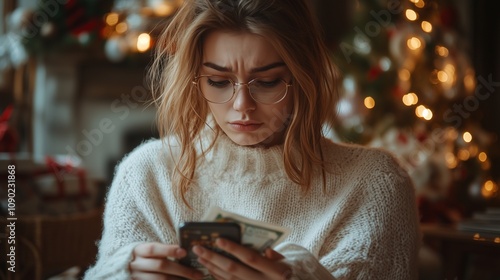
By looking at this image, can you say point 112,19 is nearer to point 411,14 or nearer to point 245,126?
point 411,14

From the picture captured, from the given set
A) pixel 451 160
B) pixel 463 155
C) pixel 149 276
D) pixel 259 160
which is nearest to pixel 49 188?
pixel 259 160

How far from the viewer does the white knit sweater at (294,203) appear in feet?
5.23

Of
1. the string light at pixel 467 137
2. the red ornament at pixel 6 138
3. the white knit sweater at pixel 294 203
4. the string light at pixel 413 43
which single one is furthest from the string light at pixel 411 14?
the red ornament at pixel 6 138

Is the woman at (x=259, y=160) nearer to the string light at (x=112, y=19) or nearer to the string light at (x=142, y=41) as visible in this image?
the string light at (x=142, y=41)

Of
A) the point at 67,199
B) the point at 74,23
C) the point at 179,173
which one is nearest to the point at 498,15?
the point at 74,23

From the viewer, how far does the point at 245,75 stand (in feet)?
5.05

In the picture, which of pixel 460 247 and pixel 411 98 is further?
pixel 411 98

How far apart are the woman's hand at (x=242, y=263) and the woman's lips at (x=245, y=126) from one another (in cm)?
37

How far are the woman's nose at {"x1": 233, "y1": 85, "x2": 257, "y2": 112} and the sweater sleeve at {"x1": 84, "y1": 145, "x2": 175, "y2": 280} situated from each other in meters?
0.38

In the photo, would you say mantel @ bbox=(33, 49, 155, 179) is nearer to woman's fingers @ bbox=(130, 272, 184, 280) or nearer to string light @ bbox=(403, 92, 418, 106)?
string light @ bbox=(403, 92, 418, 106)

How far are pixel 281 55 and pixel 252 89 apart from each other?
11cm

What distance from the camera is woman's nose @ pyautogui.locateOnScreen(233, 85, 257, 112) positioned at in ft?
5.01

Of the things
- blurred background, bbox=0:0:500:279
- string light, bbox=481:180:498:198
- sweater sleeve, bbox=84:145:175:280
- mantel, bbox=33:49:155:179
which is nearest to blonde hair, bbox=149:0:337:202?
sweater sleeve, bbox=84:145:175:280

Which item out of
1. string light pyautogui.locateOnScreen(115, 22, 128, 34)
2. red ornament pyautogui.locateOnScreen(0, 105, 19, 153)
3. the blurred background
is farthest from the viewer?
string light pyautogui.locateOnScreen(115, 22, 128, 34)
